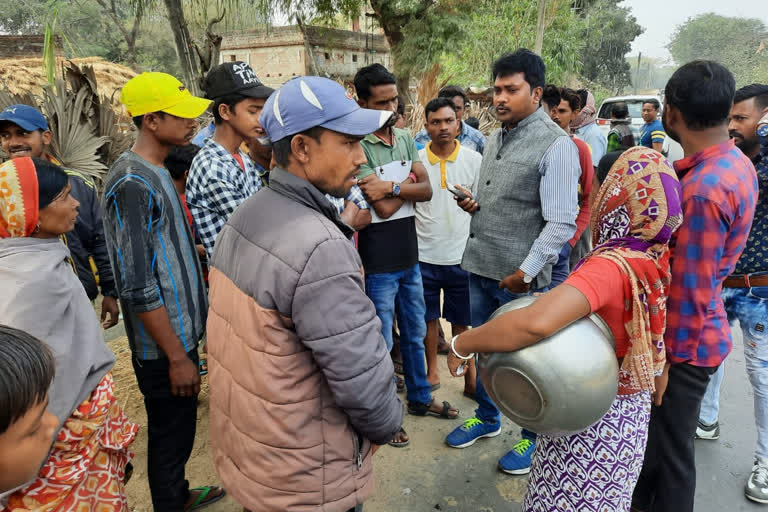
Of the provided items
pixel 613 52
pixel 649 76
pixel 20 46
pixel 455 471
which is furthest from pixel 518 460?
pixel 649 76

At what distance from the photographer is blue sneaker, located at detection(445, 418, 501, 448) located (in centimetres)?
304

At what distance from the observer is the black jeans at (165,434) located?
83.9 inches

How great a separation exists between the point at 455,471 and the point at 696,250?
6.06 ft

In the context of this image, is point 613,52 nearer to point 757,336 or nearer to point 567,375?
point 757,336

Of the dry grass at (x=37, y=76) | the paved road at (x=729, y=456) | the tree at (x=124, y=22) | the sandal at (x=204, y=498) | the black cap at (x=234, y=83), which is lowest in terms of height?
the paved road at (x=729, y=456)

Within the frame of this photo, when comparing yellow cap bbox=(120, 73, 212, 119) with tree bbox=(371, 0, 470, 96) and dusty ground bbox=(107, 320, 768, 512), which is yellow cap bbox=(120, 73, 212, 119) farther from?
tree bbox=(371, 0, 470, 96)

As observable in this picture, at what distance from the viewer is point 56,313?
150cm

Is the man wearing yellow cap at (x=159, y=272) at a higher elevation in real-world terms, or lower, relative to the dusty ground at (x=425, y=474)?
higher

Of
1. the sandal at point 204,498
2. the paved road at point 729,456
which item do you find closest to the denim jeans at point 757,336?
the paved road at point 729,456

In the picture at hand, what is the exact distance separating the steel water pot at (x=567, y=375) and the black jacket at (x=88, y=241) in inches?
106

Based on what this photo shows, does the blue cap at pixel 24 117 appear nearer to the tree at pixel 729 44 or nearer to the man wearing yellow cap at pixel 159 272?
the man wearing yellow cap at pixel 159 272

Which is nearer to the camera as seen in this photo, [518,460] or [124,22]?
[518,460]

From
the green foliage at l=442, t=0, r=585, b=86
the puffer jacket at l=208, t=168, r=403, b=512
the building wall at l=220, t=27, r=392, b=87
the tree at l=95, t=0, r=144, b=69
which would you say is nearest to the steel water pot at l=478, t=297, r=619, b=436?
the puffer jacket at l=208, t=168, r=403, b=512

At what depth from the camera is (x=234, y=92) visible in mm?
2436
